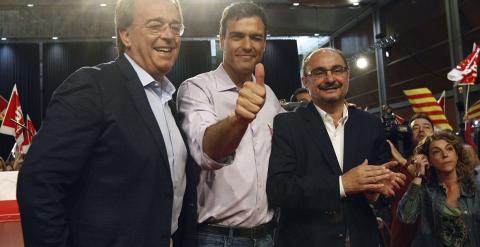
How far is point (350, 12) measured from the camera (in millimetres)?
11867

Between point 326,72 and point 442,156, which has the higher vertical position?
point 326,72

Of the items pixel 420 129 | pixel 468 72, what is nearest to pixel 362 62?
pixel 468 72

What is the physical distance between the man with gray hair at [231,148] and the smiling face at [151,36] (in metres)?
0.21

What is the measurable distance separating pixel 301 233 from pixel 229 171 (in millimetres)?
331

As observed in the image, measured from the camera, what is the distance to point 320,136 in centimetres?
165

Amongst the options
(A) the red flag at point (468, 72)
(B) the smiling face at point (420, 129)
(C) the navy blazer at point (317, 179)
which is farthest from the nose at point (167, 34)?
(A) the red flag at point (468, 72)

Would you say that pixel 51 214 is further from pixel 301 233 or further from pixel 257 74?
pixel 301 233

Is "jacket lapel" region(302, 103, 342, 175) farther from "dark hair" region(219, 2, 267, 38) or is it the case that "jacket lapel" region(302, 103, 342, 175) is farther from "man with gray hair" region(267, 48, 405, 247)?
"dark hair" region(219, 2, 267, 38)

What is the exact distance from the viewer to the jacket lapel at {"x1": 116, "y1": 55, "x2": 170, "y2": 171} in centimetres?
116

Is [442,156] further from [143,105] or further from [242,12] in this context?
[143,105]

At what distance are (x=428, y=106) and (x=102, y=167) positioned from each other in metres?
3.88

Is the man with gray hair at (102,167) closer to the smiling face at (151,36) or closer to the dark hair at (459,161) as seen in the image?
the smiling face at (151,36)

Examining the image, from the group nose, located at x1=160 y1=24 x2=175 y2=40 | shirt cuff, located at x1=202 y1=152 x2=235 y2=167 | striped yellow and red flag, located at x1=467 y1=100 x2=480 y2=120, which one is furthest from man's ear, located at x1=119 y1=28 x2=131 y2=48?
striped yellow and red flag, located at x1=467 y1=100 x2=480 y2=120

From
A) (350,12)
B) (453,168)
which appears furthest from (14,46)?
(453,168)
